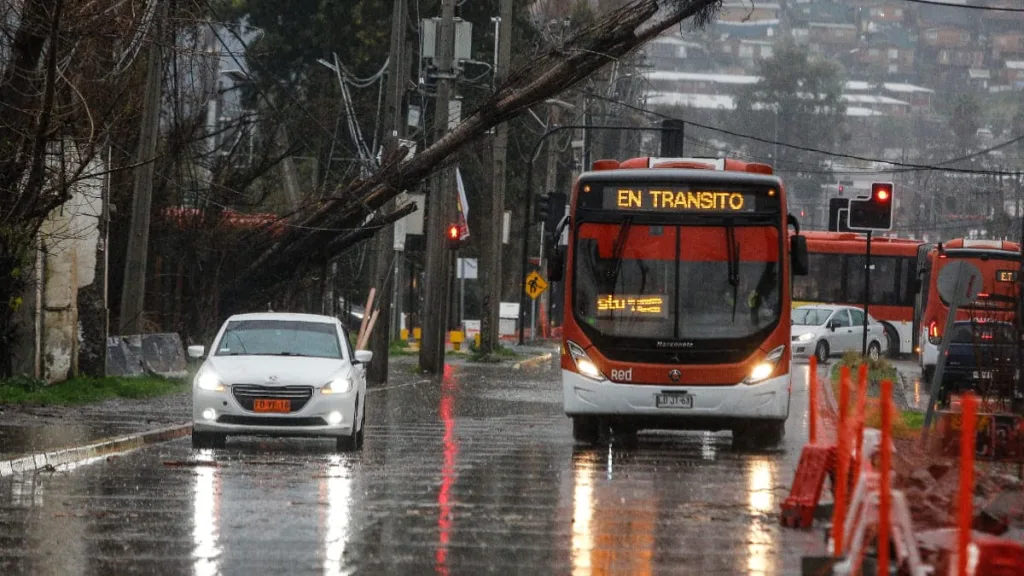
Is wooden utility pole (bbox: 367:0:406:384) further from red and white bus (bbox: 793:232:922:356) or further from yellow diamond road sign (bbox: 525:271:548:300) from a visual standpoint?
red and white bus (bbox: 793:232:922:356)

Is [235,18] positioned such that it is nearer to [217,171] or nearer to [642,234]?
[217,171]

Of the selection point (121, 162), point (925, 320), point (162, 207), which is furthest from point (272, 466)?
point (925, 320)

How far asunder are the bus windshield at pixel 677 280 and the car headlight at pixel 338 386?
9.50 ft

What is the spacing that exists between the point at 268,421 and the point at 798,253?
616 centimetres

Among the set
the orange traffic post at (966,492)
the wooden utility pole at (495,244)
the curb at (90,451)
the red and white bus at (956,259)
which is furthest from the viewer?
the wooden utility pole at (495,244)

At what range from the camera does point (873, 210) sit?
27.1 m

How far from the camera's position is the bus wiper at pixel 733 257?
20.3m

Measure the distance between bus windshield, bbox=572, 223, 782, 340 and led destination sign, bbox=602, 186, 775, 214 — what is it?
0.66 feet

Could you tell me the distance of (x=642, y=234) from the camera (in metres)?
20.5

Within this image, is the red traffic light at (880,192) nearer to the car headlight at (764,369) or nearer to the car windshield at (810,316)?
the car headlight at (764,369)

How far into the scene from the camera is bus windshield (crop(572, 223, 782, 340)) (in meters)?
20.2

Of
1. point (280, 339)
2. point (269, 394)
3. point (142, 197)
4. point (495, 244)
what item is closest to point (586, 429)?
point (280, 339)

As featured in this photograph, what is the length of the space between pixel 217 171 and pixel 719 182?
17.1 meters

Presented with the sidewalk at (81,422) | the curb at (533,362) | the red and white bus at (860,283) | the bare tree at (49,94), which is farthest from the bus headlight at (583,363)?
the red and white bus at (860,283)
